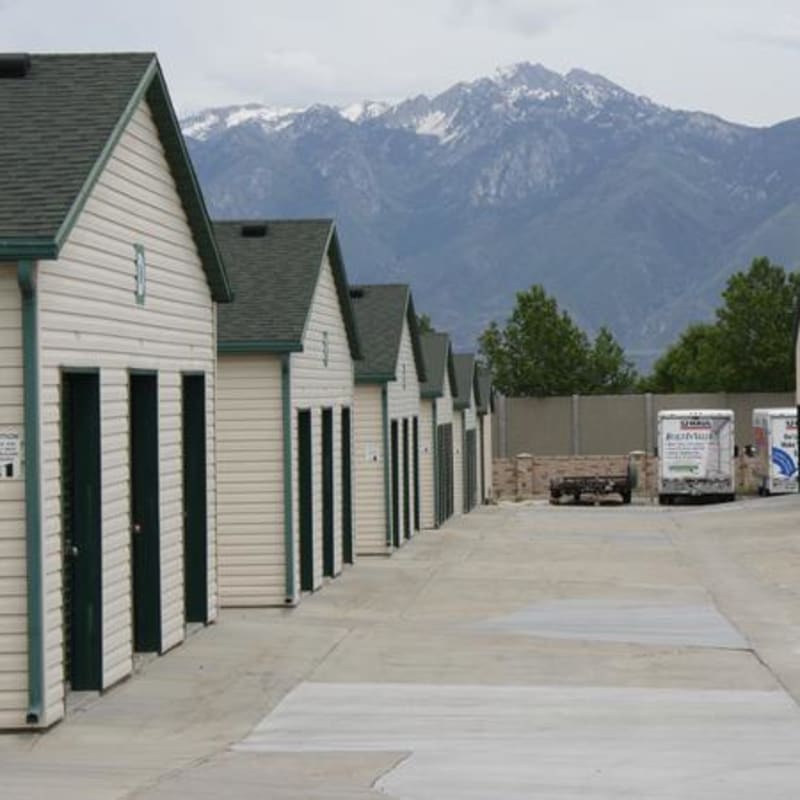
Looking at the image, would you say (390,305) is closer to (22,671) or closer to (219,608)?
(219,608)

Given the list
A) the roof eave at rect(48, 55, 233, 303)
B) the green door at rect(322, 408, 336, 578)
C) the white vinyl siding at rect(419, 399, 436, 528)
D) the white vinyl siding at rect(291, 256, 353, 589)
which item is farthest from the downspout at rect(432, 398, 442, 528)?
the roof eave at rect(48, 55, 233, 303)

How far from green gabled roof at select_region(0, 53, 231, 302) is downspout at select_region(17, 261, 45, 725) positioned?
361mm

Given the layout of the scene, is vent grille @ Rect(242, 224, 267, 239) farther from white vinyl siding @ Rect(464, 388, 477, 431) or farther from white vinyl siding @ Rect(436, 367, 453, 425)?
white vinyl siding @ Rect(464, 388, 477, 431)

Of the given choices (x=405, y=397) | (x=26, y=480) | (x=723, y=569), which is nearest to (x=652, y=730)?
(x=26, y=480)

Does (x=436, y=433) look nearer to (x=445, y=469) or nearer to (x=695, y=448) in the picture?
(x=445, y=469)

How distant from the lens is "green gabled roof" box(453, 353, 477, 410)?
54.7 meters

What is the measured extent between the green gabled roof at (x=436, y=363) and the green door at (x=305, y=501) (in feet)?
57.4

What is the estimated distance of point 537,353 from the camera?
10012 cm

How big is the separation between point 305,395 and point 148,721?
10.6 m

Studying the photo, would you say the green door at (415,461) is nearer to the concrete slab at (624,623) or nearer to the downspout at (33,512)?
the concrete slab at (624,623)

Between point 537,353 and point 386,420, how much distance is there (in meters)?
67.5

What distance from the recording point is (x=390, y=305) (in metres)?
38.0

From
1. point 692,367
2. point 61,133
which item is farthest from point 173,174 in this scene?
point 692,367

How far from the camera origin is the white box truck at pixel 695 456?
196 feet
